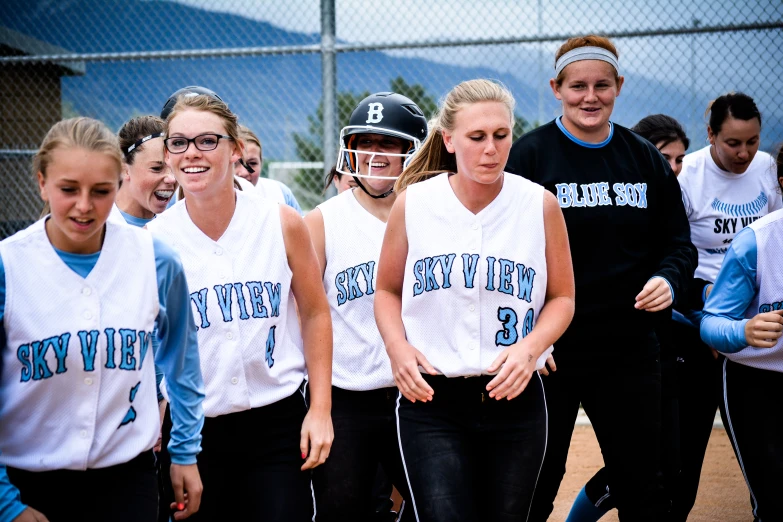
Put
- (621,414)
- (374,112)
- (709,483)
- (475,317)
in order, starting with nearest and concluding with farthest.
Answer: (475,317) → (621,414) → (374,112) → (709,483)

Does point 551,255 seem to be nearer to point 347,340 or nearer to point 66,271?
point 347,340

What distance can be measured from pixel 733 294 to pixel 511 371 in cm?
126

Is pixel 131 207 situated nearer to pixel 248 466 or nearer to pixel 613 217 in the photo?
pixel 248 466

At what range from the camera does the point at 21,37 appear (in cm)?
1216

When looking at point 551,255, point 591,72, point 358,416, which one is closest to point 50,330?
point 358,416

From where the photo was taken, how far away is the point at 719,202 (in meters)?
4.79

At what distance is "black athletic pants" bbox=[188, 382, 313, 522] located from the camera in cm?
299

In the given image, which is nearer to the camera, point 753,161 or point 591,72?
point 591,72

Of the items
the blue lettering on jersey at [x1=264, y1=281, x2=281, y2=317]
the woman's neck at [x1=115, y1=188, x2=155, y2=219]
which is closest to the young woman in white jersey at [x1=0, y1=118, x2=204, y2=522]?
the blue lettering on jersey at [x1=264, y1=281, x2=281, y2=317]

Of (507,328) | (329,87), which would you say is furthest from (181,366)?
(329,87)

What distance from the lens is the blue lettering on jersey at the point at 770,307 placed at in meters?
3.40

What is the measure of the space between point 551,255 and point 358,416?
3.47ft

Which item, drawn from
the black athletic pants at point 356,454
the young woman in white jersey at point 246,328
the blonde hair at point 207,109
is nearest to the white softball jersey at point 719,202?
the black athletic pants at point 356,454

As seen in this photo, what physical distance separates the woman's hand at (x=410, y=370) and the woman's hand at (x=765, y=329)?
1.30 m
